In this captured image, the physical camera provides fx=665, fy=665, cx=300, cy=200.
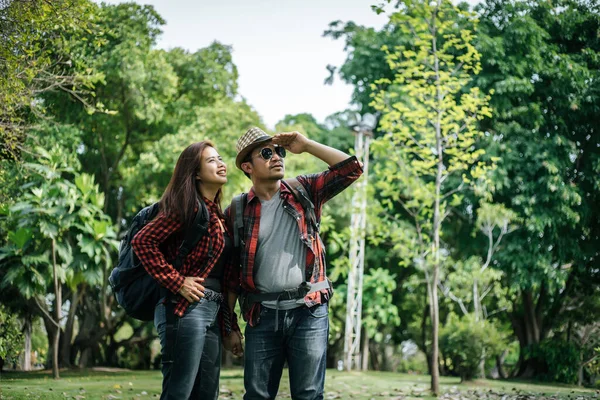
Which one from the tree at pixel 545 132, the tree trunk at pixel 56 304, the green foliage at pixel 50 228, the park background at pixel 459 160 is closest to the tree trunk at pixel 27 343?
the park background at pixel 459 160

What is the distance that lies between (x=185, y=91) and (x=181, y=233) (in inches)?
633

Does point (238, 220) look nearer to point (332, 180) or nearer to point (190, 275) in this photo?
point (190, 275)

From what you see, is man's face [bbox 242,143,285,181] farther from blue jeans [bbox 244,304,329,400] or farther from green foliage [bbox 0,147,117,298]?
green foliage [bbox 0,147,117,298]

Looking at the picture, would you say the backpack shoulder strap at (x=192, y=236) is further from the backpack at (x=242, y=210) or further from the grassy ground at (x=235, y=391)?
the grassy ground at (x=235, y=391)

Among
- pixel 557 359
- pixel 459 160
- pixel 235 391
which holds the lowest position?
pixel 235 391

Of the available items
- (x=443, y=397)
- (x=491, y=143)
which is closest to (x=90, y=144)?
(x=491, y=143)

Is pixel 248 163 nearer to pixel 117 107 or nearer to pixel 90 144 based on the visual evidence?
pixel 117 107

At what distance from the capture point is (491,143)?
696 inches

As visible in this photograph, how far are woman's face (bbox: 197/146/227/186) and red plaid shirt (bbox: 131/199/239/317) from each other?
13 centimetres

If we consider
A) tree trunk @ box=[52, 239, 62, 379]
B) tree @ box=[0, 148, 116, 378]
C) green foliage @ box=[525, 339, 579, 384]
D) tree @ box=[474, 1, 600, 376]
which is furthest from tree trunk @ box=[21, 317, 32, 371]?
green foliage @ box=[525, 339, 579, 384]

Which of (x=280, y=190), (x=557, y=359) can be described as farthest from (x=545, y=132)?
(x=280, y=190)

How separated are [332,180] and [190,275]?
999 mm

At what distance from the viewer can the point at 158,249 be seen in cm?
365

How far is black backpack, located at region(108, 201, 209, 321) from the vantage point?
3.69 m
